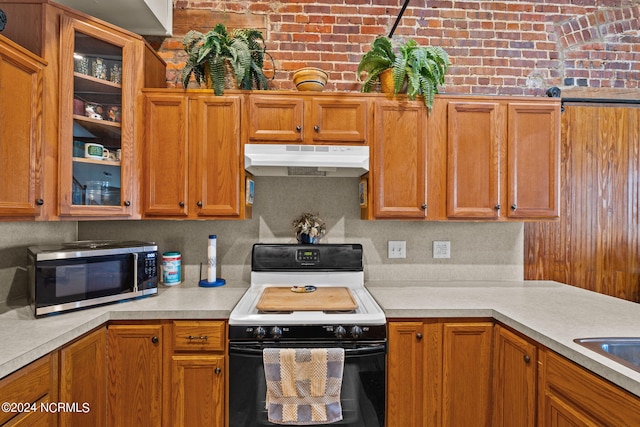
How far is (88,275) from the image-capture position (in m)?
1.73

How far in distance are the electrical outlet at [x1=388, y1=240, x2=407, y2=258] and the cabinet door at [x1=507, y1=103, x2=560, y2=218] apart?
28.3 inches

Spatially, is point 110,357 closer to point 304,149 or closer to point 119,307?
point 119,307

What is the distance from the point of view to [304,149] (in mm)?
1985

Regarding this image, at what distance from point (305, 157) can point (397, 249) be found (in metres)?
1.00

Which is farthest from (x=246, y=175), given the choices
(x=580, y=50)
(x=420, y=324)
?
(x=580, y=50)

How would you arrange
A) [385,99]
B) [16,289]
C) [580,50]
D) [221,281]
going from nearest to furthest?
[16,289] → [385,99] → [221,281] → [580,50]

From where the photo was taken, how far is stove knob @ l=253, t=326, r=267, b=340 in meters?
1.64

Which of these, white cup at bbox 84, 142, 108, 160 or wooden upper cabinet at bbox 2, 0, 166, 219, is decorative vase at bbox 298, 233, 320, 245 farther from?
white cup at bbox 84, 142, 108, 160

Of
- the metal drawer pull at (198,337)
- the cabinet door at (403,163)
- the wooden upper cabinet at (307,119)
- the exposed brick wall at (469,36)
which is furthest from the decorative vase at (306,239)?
the exposed brick wall at (469,36)

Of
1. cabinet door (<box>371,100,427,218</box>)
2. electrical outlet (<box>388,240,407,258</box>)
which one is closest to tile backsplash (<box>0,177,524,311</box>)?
electrical outlet (<box>388,240,407,258</box>)

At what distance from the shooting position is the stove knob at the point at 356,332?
5.45 ft

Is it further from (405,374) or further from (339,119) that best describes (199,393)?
(339,119)

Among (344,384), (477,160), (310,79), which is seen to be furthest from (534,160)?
(344,384)

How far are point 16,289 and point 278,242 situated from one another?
5.05 feet
